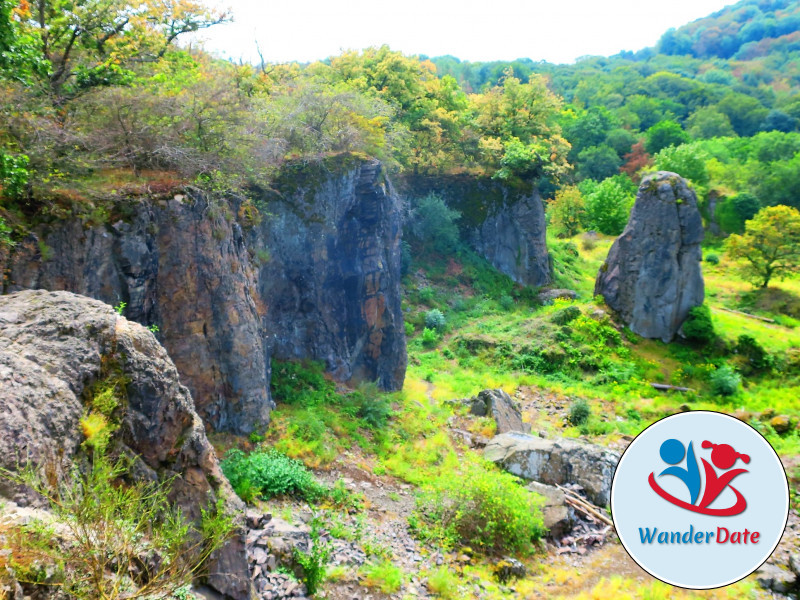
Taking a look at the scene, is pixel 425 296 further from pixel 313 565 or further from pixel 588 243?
pixel 313 565

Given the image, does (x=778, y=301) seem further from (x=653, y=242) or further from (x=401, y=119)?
(x=401, y=119)

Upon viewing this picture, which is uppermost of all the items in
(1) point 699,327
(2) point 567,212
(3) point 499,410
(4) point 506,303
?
(2) point 567,212

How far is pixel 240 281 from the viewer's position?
33.1ft

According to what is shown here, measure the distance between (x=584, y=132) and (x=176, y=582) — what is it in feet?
186

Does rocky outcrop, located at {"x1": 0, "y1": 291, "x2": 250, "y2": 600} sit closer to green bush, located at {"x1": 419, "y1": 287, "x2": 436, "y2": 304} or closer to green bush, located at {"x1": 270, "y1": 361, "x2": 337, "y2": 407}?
green bush, located at {"x1": 270, "y1": 361, "x2": 337, "y2": 407}

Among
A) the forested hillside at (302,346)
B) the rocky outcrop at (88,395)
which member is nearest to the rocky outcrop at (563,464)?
the forested hillside at (302,346)

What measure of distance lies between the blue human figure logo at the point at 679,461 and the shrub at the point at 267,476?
579 cm

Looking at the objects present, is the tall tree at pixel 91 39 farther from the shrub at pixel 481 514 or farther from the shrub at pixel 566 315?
the shrub at pixel 566 315

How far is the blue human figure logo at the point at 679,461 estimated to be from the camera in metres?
5.95

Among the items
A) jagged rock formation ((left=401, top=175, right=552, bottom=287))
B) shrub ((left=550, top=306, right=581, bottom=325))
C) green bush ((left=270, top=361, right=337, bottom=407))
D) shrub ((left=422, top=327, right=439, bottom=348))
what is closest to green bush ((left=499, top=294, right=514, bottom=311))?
jagged rock formation ((left=401, top=175, right=552, bottom=287))

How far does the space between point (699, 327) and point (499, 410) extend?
11305 mm

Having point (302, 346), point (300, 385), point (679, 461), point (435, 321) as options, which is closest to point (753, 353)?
point (435, 321)

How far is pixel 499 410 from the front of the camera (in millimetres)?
14969

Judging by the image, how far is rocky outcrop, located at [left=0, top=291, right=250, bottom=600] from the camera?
12.2ft
